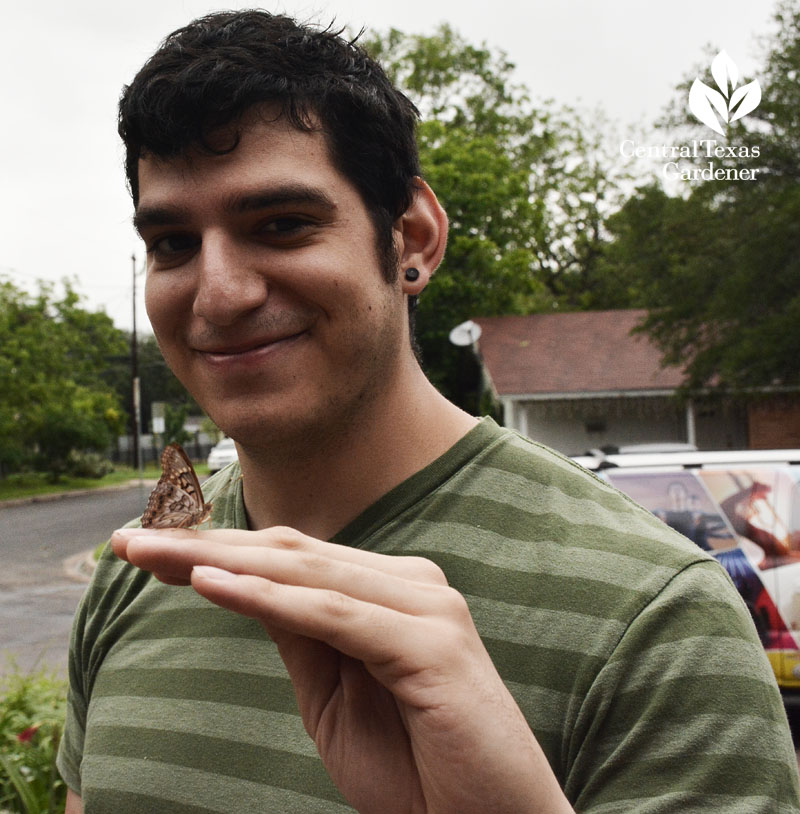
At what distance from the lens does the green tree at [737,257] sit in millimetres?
20359

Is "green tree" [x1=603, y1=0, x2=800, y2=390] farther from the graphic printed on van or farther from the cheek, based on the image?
the cheek

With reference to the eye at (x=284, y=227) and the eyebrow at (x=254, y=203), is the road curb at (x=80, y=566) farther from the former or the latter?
the eye at (x=284, y=227)

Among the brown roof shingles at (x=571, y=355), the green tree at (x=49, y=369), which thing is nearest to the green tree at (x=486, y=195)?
the brown roof shingles at (x=571, y=355)

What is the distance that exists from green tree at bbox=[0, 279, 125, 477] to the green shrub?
94.0ft

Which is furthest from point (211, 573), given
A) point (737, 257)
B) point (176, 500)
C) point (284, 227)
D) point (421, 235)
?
point (737, 257)

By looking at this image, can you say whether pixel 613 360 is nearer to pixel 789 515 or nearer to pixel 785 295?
pixel 785 295

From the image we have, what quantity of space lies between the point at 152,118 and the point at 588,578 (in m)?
1.21

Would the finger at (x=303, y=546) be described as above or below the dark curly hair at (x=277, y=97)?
below

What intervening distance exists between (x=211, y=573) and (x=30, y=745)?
10.6 ft

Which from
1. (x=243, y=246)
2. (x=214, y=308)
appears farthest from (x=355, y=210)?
(x=214, y=308)

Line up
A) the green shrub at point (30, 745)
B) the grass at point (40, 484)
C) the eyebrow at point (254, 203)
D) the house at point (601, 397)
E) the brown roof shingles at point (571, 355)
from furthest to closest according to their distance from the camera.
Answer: the grass at point (40, 484), the brown roof shingles at point (571, 355), the house at point (601, 397), the green shrub at point (30, 745), the eyebrow at point (254, 203)

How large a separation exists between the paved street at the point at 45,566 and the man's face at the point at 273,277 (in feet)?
15.0

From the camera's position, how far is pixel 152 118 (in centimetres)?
175

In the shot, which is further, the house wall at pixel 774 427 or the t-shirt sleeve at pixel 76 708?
the house wall at pixel 774 427
